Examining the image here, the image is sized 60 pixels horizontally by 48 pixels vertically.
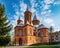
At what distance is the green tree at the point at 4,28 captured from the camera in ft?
71.5

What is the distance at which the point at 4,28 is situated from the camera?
75.4ft

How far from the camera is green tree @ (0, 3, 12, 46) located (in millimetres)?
21778

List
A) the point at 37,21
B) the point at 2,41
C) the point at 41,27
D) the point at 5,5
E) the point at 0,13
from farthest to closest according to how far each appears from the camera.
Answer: the point at 37,21, the point at 41,27, the point at 5,5, the point at 0,13, the point at 2,41

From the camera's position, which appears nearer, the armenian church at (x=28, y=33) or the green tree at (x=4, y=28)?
the green tree at (x=4, y=28)

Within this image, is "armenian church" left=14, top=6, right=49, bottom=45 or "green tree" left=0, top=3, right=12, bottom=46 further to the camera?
"armenian church" left=14, top=6, right=49, bottom=45

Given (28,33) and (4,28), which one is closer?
(4,28)

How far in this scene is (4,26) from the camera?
2348 cm

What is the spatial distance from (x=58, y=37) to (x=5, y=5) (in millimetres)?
49876

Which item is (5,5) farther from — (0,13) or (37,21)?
(37,21)

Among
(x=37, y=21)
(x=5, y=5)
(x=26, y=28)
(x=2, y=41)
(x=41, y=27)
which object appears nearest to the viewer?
(x=2, y=41)

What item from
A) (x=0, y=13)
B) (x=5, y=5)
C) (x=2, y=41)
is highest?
(x=5, y=5)

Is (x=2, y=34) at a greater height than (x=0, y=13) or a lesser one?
lesser

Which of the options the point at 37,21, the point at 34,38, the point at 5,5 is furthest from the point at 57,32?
the point at 5,5

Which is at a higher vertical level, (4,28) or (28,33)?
(4,28)
